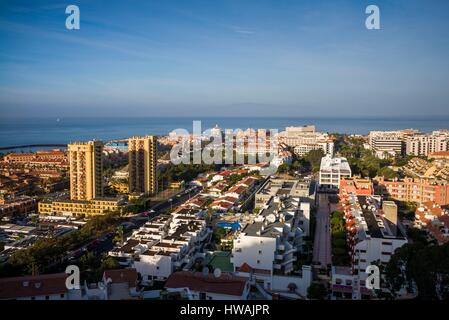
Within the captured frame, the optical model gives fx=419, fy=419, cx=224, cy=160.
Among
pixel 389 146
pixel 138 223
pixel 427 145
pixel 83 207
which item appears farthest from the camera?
pixel 389 146

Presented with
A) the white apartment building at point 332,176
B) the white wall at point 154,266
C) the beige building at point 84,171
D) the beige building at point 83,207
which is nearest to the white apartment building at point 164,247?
the white wall at point 154,266

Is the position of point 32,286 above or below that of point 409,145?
below

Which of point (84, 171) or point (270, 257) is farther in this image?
point (84, 171)

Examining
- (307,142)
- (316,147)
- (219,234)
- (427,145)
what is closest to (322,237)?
(219,234)

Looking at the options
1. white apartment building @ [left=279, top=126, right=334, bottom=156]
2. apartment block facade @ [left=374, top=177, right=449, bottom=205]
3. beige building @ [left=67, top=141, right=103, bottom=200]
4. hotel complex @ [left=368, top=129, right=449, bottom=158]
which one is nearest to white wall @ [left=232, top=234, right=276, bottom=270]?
apartment block facade @ [left=374, top=177, right=449, bottom=205]

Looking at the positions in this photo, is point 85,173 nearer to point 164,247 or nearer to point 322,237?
point 164,247

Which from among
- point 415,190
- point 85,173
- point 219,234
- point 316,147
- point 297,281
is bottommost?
point 297,281

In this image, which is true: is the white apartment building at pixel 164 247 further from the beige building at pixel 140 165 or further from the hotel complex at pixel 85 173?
the beige building at pixel 140 165
